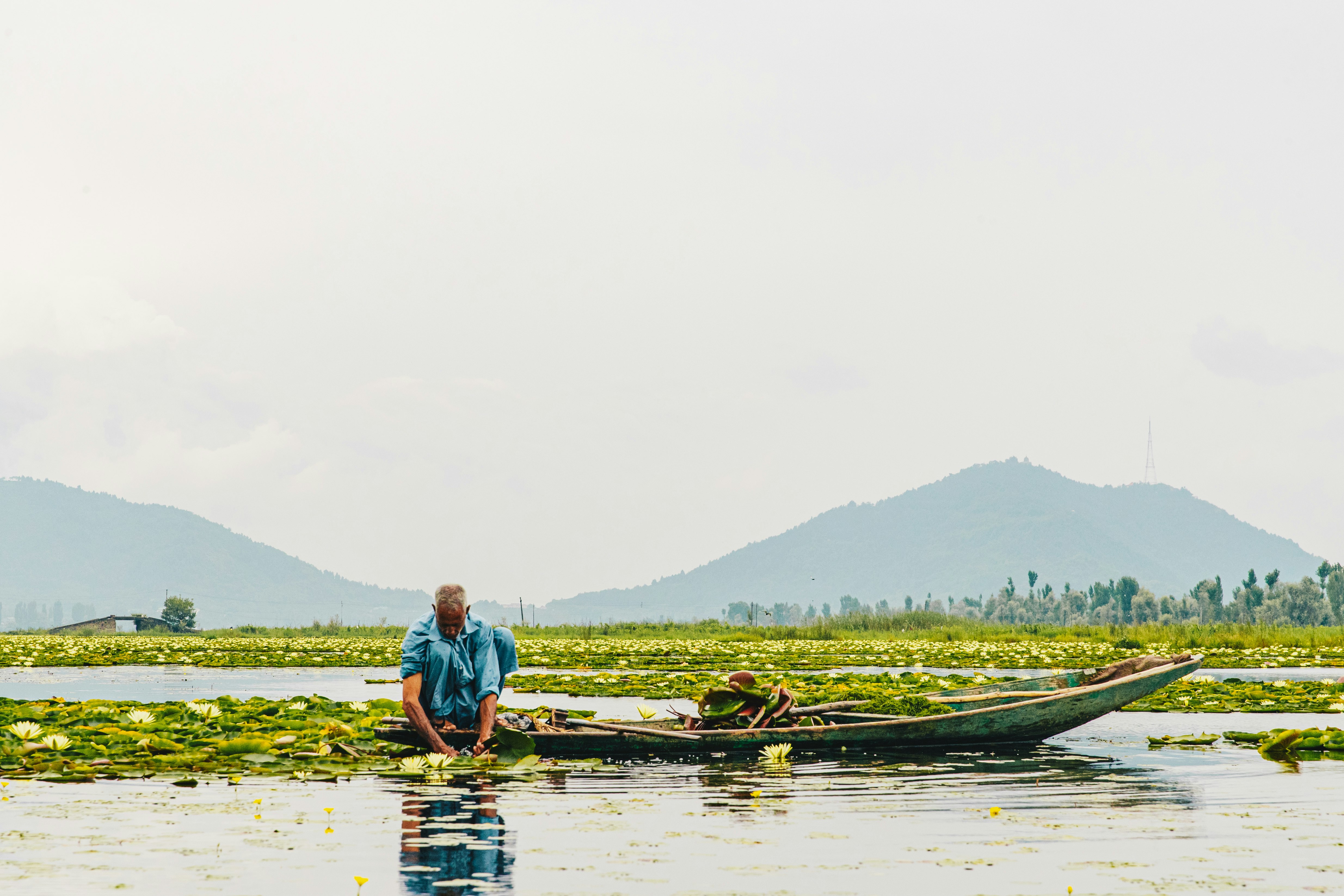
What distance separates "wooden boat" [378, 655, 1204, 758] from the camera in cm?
1227

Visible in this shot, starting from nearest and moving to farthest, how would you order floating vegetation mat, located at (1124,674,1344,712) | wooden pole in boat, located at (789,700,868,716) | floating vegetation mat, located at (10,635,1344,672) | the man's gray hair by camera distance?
1. the man's gray hair
2. wooden pole in boat, located at (789,700,868,716)
3. floating vegetation mat, located at (1124,674,1344,712)
4. floating vegetation mat, located at (10,635,1344,672)

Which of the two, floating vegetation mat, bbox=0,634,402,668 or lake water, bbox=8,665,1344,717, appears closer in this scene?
lake water, bbox=8,665,1344,717

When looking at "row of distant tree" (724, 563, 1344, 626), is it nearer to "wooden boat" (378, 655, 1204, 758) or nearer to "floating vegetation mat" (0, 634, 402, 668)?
"floating vegetation mat" (0, 634, 402, 668)

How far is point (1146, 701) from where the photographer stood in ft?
63.3

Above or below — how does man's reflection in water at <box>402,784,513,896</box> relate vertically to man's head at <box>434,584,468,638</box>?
below

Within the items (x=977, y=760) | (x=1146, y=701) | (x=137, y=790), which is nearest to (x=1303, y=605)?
(x=1146, y=701)

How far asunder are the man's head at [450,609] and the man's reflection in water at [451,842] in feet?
5.24

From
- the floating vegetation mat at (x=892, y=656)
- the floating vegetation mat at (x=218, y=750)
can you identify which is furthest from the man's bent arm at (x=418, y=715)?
the floating vegetation mat at (x=892, y=656)

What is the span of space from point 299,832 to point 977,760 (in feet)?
24.3

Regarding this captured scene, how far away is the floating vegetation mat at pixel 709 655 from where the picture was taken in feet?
110

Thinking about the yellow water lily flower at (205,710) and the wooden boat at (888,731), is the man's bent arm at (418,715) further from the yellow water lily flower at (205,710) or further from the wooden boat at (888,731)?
the yellow water lily flower at (205,710)

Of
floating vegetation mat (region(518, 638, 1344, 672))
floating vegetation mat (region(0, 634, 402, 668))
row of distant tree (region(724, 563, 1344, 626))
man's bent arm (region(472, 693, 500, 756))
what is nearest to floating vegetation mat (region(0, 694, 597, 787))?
man's bent arm (region(472, 693, 500, 756))

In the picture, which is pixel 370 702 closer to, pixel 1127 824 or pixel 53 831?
pixel 53 831

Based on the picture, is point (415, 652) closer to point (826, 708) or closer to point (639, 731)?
point (639, 731)
